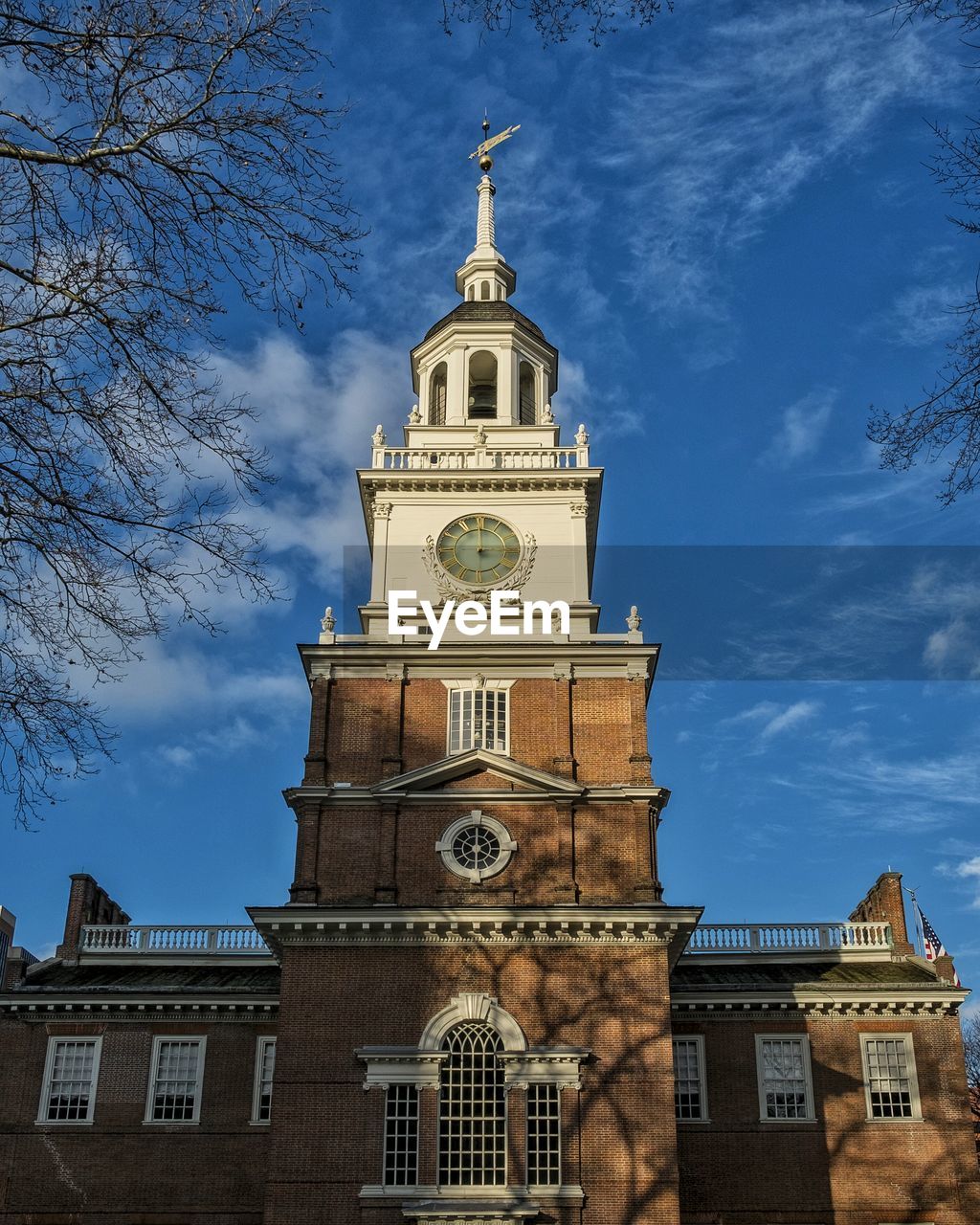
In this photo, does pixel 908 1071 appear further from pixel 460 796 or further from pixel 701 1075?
pixel 460 796

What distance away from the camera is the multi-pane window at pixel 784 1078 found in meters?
33.9

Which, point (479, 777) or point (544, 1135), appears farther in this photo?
point (479, 777)

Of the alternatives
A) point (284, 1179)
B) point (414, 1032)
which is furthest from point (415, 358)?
point (284, 1179)

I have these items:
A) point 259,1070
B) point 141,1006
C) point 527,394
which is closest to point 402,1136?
point 259,1070

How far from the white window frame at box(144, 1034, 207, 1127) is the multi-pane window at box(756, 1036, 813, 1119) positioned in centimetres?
1397

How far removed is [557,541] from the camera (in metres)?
35.2

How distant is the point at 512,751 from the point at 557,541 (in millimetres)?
6669

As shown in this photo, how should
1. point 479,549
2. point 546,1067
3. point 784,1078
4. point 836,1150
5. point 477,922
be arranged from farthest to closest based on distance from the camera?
point 479,549 → point 784,1078 → point 836,1150 → point 477,922 → point 546,1067

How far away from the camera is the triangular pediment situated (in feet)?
98.1

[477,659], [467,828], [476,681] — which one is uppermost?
[477,659]

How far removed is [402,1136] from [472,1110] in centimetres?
146

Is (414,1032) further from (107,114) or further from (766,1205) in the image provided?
(107,114)

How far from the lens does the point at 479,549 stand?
115 ft

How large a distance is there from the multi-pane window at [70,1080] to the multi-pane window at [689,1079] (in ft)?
48.0
